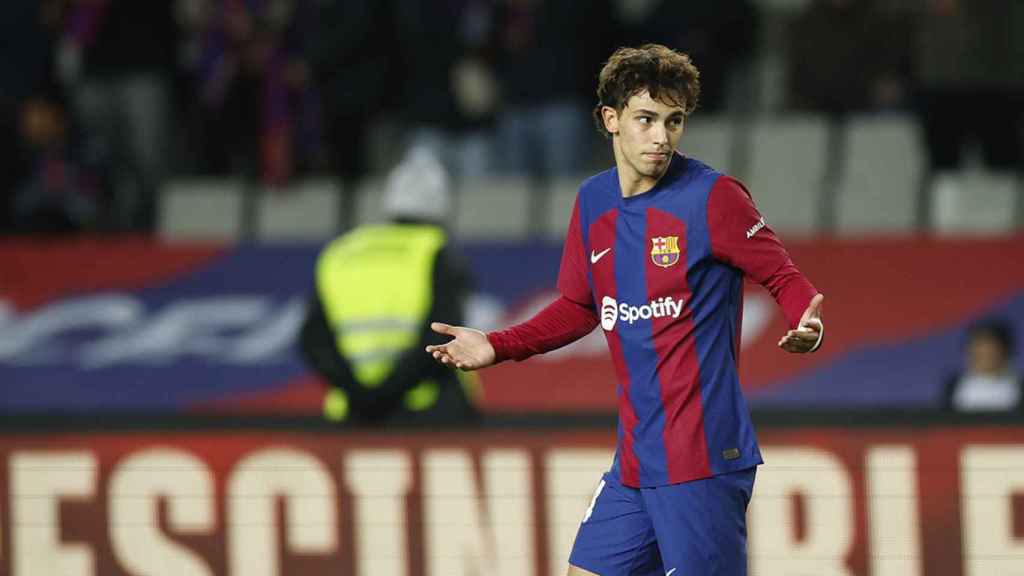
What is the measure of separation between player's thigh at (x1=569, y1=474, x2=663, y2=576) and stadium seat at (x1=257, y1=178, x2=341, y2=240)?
21.7 feet

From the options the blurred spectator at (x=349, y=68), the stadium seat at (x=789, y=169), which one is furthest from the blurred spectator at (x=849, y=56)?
the blurred spectator at (x=349, y=68)

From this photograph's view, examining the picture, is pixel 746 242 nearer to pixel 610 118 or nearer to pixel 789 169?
pixel 610 118

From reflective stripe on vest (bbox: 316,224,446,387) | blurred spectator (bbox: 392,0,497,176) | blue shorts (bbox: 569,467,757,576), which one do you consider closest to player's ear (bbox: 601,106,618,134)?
blue shorts (bbox: 569,467,757,576)

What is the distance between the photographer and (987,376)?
8547 millimetres

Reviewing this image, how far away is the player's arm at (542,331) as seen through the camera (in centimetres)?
468

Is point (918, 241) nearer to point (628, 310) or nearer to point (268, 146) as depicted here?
point (268, 146)

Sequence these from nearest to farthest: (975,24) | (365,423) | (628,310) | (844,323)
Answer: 1. (628,310)
2. (365,423)
3. (844,323)
4. (975,24)

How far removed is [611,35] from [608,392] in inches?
90.9

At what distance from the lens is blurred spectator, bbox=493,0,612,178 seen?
10828 millimetres

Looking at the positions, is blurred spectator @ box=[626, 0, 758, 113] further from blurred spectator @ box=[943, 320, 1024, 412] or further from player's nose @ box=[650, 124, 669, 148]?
player's nose @ box=[650, 124, 669, 148]

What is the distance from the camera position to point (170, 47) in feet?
38.1

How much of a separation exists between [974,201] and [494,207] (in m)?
2.68

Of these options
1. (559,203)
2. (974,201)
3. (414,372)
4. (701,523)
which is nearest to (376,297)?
(414,372)

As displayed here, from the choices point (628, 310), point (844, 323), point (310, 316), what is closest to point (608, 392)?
point (844, 323)
